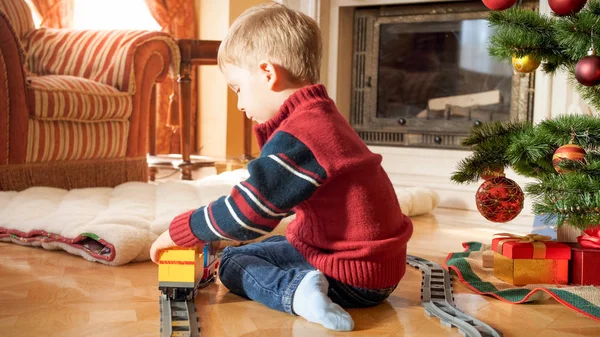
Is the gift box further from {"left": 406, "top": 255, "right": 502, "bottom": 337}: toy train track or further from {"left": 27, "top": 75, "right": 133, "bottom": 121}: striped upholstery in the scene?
{"left": 27, "top": 75, "right": 133, "bottom": 121}: striped upholstery

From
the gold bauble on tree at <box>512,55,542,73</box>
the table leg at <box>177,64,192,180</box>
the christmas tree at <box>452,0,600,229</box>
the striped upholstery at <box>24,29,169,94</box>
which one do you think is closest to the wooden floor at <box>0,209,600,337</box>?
the christmas tree at <box>452,0,600,229</box>

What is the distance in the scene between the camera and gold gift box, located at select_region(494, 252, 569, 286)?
1.55 metres

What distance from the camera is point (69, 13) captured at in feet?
12.6

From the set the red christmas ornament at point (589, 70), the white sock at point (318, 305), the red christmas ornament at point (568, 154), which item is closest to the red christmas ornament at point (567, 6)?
the red christmas ornament at point (589, 70)

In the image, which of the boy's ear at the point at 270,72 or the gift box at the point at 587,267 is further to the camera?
the gift box at the point at 587,267

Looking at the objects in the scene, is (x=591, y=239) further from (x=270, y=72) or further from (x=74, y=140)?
(x=74, y=140)

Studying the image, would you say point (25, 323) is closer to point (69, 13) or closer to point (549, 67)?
A: point (549, 67)

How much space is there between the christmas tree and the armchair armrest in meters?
1.48

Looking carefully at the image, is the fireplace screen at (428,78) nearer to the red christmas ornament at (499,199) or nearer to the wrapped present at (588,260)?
the red christmas ornament at (499,199)

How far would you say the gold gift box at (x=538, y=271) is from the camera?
61.2 inches

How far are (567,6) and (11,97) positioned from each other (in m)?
1.75

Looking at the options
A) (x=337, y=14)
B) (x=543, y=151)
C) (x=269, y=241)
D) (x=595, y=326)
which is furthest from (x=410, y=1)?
(x=595, y=326)

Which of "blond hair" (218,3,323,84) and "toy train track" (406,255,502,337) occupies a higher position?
"blond hair" (218,3,323,84)

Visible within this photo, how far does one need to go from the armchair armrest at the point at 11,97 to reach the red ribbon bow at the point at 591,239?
1.79 metres
